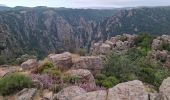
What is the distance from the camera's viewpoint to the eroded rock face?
16.2m

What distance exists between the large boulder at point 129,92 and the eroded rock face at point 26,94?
14.8ft

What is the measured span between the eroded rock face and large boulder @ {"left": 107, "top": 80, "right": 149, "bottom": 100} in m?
4.52

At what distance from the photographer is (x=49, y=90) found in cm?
1780

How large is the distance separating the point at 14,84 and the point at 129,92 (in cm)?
697

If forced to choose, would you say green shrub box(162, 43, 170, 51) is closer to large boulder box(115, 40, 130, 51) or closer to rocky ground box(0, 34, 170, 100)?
large boulder box(115, 40, 130, 51)

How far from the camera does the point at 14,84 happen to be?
58.2 feet

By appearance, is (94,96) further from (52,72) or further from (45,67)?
(45,67)

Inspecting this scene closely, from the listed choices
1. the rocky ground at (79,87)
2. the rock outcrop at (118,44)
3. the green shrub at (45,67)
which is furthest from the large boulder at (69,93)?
the rock outcrop at (118,44)

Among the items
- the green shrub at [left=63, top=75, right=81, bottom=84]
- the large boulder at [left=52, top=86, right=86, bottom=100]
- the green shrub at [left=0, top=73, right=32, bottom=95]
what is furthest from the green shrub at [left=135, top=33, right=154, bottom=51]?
the large boulder at [left=52, top=86, right=86, bottom=100]

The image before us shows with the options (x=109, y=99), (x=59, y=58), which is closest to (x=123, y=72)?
(x=59, y=58)

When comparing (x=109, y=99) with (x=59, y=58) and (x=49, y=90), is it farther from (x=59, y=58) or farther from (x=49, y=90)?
(x=59, y=58)

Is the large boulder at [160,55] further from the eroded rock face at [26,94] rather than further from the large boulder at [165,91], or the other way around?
the large boulder at [165,91]

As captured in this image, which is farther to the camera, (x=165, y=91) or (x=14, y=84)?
(x=14, y=84)

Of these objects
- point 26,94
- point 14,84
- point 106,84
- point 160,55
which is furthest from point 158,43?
point 26,94
